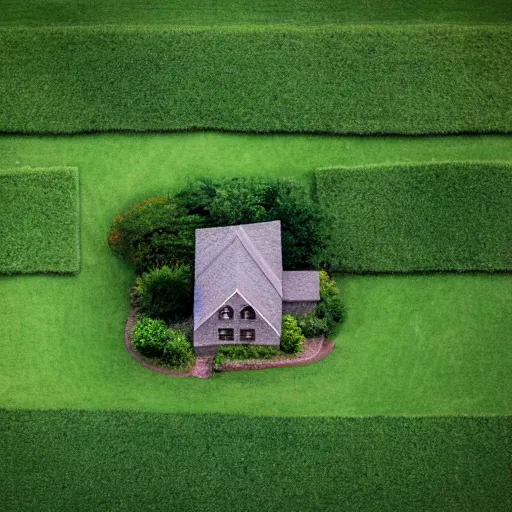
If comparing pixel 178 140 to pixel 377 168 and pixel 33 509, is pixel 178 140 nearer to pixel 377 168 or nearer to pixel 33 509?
pixel 377 168

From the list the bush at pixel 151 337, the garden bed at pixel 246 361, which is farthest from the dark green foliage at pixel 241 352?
the bush at pixel 151 337

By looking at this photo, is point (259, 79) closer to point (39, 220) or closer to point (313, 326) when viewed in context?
point (39, 220)

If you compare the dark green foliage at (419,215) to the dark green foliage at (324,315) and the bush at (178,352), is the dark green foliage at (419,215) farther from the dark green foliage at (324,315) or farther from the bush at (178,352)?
the bush at (178,352)

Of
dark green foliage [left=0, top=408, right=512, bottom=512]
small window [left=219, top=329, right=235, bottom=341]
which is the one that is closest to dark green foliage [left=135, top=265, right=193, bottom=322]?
small window [left=219, top=329, right=235, bottom=341]

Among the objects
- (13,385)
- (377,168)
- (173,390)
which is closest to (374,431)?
(173,390)

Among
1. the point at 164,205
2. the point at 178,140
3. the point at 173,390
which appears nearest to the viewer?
the point at 173,390

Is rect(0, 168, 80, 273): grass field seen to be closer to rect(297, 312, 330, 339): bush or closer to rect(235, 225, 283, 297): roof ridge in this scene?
rect(235, 225, 283, 297): roof ridge
